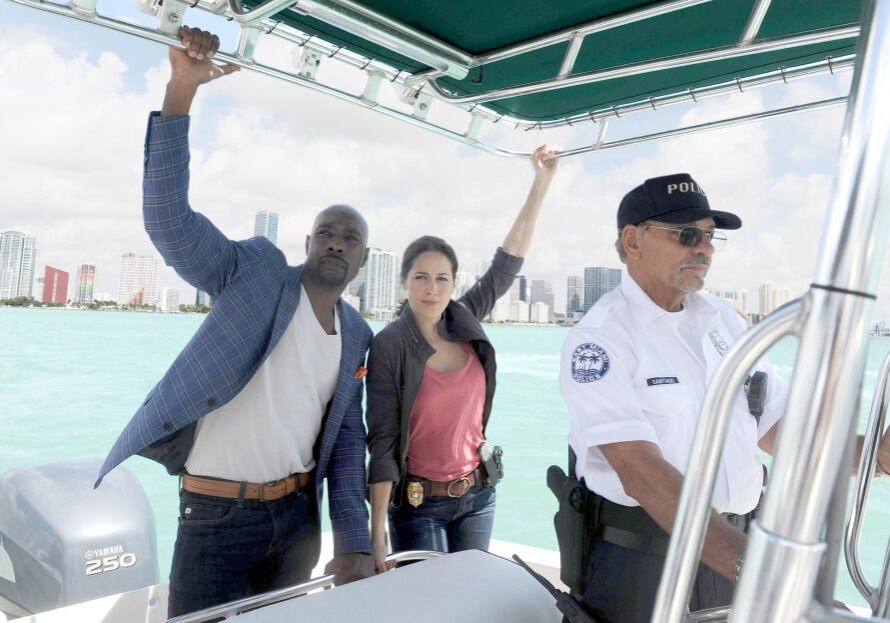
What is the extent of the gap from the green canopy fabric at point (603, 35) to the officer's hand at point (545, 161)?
37cm

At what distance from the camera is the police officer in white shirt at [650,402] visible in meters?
1.27

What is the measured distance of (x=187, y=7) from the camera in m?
1.43

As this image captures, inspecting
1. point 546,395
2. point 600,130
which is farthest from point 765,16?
point 546,395

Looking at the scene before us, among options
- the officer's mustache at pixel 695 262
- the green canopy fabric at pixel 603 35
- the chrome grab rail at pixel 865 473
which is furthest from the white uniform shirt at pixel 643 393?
the green canopy fabric at pixel 603 35

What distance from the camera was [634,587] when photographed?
1333 millimetres

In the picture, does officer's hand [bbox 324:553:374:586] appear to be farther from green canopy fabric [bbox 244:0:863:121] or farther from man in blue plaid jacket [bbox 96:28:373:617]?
green canopy fabric [bbox 244:0:863:121]

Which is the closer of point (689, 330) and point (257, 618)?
point (257, 618)

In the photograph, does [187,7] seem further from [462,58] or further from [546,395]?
[546,395]

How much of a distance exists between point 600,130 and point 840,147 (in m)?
1.79

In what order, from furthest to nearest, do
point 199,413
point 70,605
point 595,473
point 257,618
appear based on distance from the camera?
1. point 70,605
2. point 199,413
3. point 595,473
4. point 257,618

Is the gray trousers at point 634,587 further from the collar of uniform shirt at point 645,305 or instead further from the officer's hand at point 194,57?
the officer's hand at point 194,57

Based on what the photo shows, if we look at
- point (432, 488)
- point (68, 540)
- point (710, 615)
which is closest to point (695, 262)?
point (710, 615)

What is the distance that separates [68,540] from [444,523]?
123 centimetres

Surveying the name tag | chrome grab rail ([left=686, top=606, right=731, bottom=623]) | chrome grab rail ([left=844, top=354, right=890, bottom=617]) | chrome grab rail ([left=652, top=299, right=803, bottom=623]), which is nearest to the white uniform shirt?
the name tag
